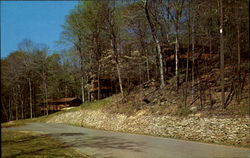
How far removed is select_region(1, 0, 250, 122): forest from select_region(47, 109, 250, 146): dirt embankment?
148 centimetres

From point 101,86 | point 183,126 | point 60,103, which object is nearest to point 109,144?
point 183,126

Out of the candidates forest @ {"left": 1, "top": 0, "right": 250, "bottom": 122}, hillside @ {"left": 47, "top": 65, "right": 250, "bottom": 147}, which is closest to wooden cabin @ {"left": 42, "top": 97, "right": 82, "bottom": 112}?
forest @ {"left": 1, "top": 0, "right": 250, "bottom": 122}

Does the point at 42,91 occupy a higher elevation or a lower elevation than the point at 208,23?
lower

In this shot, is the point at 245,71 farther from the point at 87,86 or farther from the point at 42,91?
the point at 42,91

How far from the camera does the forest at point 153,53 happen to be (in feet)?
42.9

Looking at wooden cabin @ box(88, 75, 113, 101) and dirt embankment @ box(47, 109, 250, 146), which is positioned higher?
wooden cabin @ box(88, 75, 113, 101)

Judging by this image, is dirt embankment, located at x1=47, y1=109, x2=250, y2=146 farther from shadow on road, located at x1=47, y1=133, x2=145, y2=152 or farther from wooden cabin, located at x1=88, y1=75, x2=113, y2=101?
wooden cabin, located at x1=88, y1=75, x2=113, y2=101

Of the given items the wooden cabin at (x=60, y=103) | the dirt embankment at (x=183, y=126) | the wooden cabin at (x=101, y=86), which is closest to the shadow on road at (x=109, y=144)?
the dirt embankment at (x=183, y=126)

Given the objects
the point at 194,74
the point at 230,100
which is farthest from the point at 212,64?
the point at 230,100

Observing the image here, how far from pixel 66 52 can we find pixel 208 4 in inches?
676

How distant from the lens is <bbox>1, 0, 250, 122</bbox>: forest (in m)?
13.1

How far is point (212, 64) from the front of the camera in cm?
1691

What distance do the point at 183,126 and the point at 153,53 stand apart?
1173cm

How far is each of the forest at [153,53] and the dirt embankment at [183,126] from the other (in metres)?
1.48
